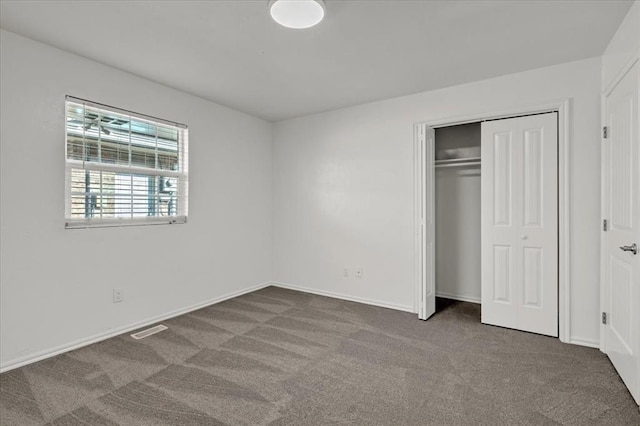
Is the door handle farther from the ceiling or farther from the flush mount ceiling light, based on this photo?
the flush mount ceiling light

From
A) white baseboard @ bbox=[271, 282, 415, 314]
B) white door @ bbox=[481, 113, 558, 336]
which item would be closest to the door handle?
white door @ bbox=[481, 113, 558, 336]

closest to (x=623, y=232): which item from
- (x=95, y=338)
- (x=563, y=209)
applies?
(x=563, y=209)

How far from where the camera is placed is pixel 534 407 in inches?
80.3

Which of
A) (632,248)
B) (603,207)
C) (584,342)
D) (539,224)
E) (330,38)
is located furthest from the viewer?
(539,224)

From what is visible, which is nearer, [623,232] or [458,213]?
[623,232]

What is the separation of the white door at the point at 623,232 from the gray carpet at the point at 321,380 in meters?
0.23

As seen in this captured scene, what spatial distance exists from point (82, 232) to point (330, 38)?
2717 mm

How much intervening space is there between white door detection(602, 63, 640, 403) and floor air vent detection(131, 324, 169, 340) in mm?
3772

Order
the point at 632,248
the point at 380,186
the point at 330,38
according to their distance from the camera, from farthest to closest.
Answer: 1. the point at 380,186
2. the point at 330,38
3. the point at 632,248

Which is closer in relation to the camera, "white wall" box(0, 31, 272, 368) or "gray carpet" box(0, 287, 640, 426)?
"gray carpet" box(0, 287, 640, 426)

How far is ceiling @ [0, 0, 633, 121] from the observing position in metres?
2.19

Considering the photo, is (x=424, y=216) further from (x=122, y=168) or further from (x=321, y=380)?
(x=122, y=168)

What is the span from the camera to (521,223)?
127 inches

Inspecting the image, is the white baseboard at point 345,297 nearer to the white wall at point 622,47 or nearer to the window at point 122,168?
the window at point 122,168
